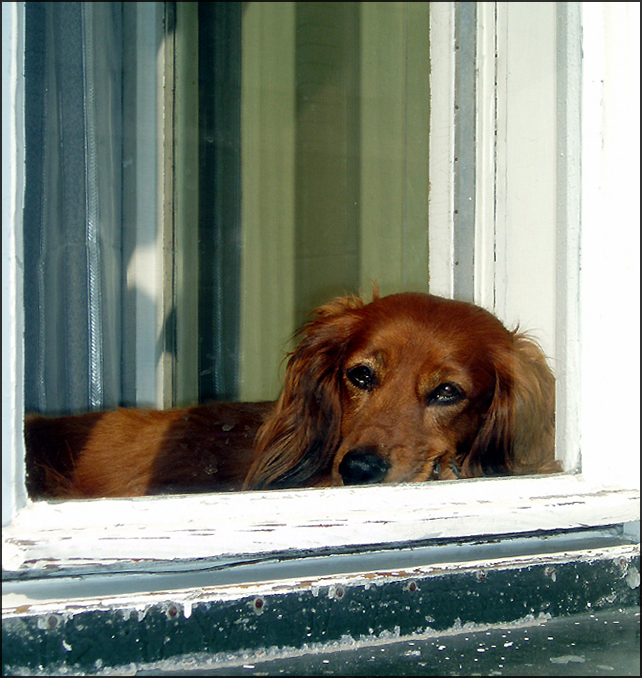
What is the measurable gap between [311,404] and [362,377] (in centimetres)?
23

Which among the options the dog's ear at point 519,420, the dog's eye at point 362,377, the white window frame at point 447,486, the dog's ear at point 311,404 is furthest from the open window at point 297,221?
the dog's eye at point 362,377

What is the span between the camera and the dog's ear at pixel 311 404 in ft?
6.43

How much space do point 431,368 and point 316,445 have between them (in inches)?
16.1

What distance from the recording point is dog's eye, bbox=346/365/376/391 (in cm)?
207

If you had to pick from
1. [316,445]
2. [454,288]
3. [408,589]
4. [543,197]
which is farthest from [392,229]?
[408,589]

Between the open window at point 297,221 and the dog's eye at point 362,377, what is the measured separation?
1.69 feet

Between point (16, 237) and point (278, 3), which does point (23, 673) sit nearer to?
point (16, 237)

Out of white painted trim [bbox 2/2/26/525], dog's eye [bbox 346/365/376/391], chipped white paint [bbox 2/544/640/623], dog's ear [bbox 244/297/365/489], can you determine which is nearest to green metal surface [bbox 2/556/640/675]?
chipped white paint [bbox 2/544/640/623]

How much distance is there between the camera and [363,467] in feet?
5.17

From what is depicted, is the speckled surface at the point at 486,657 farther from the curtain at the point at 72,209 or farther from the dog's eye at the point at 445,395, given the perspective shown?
the dog's eye at the point at 445,395

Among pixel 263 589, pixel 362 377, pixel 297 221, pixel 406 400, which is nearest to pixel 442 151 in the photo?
pixel 297 221

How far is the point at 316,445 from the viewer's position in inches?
80.1

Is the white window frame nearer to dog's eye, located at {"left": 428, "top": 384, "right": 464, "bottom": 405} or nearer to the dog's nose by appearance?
the dog's nose

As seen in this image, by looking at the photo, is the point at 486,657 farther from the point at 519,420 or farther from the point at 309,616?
the point at 519,420
